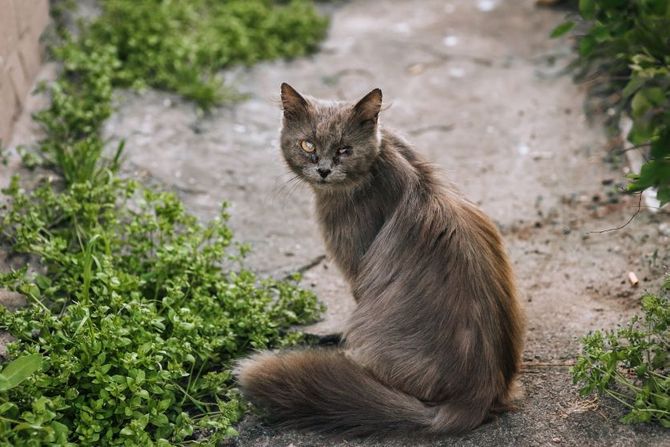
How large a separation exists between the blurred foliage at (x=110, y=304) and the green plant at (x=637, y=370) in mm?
1406

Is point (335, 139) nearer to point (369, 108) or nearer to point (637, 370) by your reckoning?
point (369, 108)

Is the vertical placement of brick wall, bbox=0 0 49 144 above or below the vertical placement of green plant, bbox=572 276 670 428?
above

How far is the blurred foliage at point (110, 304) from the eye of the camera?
3197 millimetres

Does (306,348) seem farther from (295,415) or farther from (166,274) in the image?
(166,274)

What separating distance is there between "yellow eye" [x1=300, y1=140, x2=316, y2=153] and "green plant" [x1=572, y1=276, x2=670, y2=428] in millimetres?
1499

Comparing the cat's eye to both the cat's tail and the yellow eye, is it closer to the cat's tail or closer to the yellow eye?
the yellow eye

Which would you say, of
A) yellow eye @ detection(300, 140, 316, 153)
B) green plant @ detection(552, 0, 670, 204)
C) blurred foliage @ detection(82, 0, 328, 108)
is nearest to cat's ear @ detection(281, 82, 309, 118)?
yellow eye @ detection(300, 140, 316, 153)

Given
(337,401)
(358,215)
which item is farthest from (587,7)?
(337,401)

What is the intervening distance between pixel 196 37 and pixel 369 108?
10.5 ft

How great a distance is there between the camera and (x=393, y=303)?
350 centimetres

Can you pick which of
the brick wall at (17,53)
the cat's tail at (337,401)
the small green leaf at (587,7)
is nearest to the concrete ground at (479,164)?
the cat's tail at (337,401)

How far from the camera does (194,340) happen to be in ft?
11.6

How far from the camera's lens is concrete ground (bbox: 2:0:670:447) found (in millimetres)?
3672

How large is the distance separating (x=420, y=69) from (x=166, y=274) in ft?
12.1
